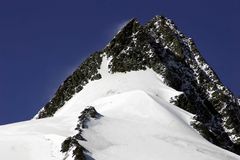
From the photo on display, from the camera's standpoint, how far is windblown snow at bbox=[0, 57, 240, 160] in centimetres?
4128

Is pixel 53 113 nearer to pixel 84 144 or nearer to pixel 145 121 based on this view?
pixel 145 121

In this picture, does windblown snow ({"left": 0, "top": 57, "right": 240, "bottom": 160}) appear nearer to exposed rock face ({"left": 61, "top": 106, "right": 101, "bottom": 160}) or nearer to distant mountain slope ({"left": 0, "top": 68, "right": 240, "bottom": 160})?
distant mountain slope ({"left": 0, "top": 68, "right": 240, "bottom": 160})

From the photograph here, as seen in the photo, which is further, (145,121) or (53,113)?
(53,113)

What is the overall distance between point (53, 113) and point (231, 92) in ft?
83.2

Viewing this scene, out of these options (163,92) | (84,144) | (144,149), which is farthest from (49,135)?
(163,92)

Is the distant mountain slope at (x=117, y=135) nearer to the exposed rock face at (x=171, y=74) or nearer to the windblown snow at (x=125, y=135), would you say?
the windblown snow at (x=125, y=135)

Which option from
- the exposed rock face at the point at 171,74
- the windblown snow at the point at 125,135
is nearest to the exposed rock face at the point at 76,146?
the windblown snow at the point at 125,135

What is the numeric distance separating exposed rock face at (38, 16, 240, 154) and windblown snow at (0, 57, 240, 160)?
43.3 ft

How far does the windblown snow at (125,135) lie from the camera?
41281mm

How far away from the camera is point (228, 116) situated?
8069 centimetres

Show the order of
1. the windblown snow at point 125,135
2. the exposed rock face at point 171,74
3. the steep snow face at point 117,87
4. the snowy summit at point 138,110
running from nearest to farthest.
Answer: the windblown snow at point 125,135
the snowy summit at point 138,110
the steep snow face at point 117,87
the exposed rock face at point 171,74

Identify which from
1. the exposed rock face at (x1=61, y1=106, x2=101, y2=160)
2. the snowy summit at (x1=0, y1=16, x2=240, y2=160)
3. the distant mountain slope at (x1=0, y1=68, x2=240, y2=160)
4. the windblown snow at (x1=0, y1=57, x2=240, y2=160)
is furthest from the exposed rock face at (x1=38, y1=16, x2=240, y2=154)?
the exposed rock face at (x1=61, y1=106, x2=101, y2=160)

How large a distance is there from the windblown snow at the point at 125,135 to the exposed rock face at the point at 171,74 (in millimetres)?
13200

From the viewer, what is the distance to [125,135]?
45.8 meters
